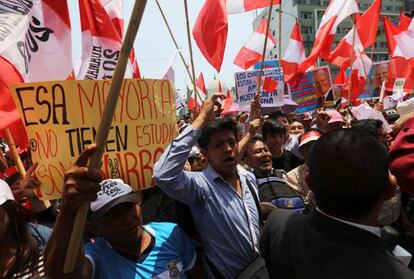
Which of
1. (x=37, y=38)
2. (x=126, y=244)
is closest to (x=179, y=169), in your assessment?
(x=126, y=244)

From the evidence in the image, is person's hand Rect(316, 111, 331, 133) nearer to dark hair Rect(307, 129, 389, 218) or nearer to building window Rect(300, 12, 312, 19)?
dark hair Rect(307, 129, 389, 218)

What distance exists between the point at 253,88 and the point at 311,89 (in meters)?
2.62

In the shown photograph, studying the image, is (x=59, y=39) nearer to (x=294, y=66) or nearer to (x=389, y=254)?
(x=389, y=254)

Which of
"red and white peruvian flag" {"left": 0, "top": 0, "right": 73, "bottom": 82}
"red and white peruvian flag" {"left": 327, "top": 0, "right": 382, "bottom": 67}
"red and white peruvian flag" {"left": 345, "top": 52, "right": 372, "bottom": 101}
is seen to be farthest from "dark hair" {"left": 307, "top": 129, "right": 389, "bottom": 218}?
"red and white peruvian flag" {"left": 345, "top": 52, "right": 372, "bottom": 101}

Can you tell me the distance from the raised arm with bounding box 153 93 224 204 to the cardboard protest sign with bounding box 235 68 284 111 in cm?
323

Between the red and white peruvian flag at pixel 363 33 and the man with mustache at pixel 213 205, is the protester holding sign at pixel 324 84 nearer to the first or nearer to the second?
the red and white peruvian flag at pixel 363 33

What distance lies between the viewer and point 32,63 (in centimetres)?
235

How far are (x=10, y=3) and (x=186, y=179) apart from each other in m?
1.65

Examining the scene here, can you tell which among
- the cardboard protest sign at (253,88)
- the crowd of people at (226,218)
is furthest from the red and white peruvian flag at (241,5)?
the crowd of people at (226,218)

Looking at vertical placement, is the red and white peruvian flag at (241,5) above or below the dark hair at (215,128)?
above

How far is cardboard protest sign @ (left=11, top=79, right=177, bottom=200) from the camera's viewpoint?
5.24ft

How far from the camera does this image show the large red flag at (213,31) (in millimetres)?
4145

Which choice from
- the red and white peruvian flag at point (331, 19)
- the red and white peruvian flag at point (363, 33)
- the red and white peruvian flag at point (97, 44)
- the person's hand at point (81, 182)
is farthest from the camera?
the red and white peruvian flag at point (363, 33)

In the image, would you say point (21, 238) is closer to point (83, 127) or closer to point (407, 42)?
point (83, 127)
